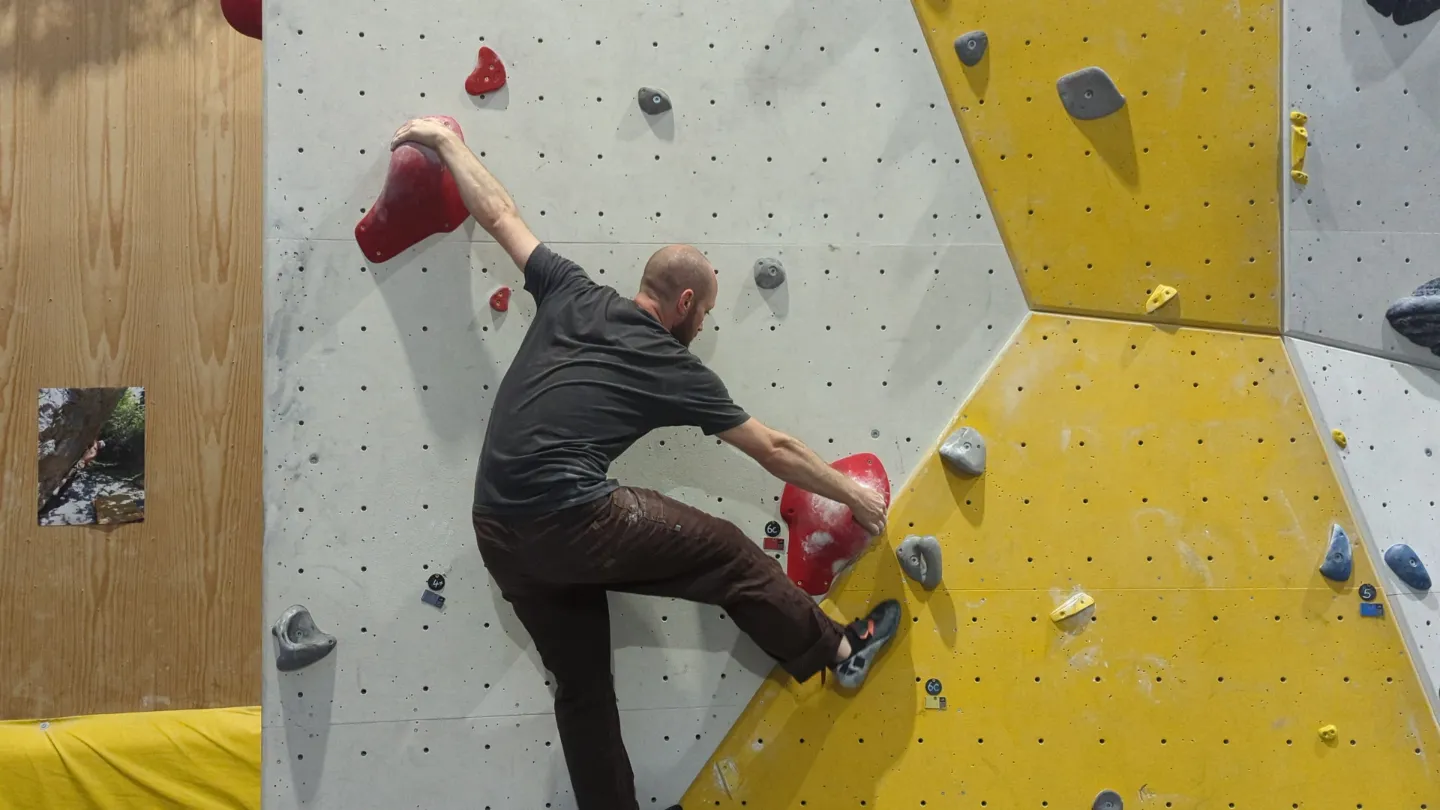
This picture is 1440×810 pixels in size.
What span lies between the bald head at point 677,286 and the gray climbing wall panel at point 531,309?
195mm

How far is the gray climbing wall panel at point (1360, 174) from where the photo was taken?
1.88 meters

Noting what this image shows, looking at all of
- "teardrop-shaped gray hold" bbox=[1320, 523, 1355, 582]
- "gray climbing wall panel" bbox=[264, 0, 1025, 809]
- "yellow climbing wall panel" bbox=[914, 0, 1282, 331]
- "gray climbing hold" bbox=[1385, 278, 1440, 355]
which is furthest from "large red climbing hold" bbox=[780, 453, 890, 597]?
"gray climbing hold" bbox=[1385, 278, 1440, 355]

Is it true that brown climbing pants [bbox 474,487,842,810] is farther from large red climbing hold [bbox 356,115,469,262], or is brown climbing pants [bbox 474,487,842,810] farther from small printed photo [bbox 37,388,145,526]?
small printed photo [bbox 37,388,145,526]

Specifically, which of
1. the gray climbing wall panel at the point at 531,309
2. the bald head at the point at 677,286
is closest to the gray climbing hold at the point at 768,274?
the gray climbing wall panel at the point at 531,309

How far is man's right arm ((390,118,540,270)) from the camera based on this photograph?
1639 millimetres

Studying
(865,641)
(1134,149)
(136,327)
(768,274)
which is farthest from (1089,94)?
(136,327)

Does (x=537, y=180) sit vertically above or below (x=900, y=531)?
above

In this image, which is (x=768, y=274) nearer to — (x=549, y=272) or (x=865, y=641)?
(x=549, y=272)

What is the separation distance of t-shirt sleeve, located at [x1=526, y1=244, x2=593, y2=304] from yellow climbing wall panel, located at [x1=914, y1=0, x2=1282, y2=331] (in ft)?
3.49

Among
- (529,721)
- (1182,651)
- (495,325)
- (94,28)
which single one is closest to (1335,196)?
(1182,651)

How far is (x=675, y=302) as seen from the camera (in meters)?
1.60

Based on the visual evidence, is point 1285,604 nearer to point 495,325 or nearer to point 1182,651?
point 1182,651

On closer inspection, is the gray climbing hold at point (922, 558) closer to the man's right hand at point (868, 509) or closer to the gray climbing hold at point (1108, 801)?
the man's right hand at point (868, 509)

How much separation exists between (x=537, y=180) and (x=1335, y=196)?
2007 millimetres
